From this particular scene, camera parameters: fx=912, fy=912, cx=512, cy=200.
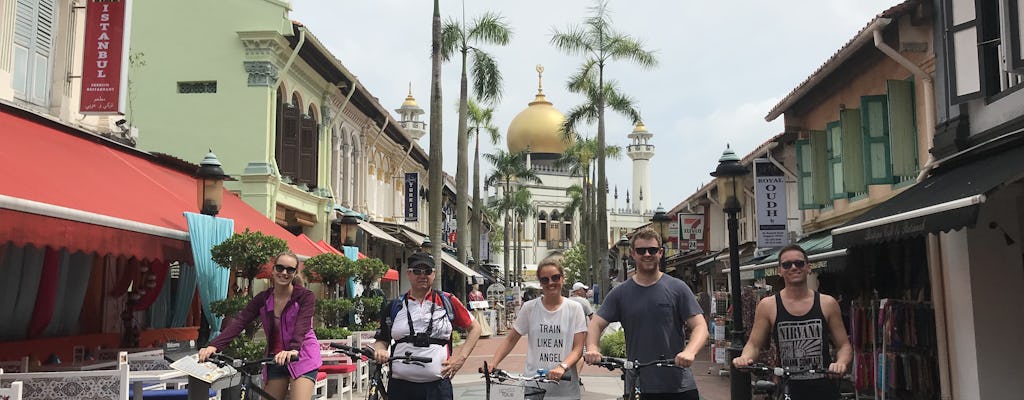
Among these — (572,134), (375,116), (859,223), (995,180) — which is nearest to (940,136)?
(859,223)

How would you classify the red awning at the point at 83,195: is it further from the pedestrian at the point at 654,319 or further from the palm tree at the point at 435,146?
the palm tree at the point at 435,146

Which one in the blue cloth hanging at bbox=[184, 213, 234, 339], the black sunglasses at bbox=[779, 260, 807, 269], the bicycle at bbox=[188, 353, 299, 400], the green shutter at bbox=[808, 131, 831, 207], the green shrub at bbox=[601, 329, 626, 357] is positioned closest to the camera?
the black sunglasses at bbox=[779, 260, 807, 269]

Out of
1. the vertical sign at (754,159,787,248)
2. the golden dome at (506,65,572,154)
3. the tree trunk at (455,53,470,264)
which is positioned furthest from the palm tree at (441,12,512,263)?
the golden dome at (506,65,572,154)

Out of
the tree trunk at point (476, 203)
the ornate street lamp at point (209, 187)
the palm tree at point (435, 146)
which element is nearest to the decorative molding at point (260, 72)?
the palm tree at point (435, 146)

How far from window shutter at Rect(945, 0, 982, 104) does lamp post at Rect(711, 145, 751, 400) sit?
3.10 m

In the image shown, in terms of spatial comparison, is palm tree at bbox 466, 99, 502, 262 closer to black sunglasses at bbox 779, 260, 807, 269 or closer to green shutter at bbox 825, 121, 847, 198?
green shutter at bbox 825, 121, 847, 198

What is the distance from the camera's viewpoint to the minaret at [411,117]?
5906 centimetres

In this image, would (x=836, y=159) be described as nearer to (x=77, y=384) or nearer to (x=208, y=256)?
(x=208, y=256)

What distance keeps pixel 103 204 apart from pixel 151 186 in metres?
3.11

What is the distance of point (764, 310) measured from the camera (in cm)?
591

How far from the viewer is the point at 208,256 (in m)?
12.1

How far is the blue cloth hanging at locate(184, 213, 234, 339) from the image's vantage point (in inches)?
464

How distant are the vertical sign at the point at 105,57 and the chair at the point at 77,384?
602 centimetres

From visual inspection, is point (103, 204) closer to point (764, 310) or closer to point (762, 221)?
point (764, 310)
